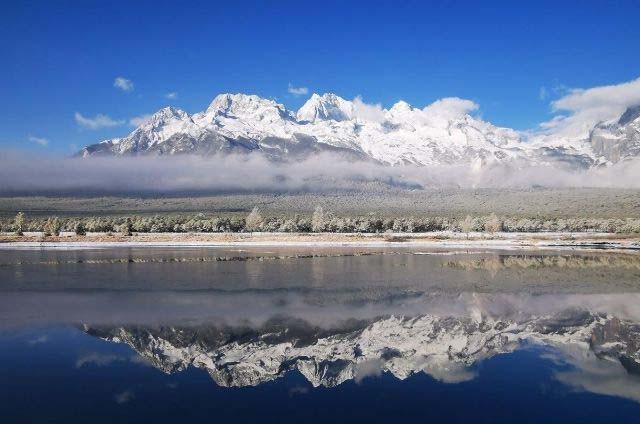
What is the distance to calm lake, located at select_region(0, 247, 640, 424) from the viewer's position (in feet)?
68.7

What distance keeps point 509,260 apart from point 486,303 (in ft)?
135

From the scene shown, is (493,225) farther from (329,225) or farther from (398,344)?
(398,344)

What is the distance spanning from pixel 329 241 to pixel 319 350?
9912 cm

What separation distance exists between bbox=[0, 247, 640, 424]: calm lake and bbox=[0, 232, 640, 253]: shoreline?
62.7 meters

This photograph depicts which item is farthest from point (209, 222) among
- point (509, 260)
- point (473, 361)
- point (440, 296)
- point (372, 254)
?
point (473, 361)

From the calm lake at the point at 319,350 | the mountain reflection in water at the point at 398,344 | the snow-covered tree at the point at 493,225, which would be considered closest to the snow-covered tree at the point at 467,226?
the snow-covered tree at the point at 493,225

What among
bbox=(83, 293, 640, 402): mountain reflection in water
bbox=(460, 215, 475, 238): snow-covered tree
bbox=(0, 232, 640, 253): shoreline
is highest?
bbox=(83, 293, 640, 402): mountain reflection in water

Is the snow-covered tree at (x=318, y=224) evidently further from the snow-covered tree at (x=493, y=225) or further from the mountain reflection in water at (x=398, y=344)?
the mountain reflection in water at (x=398, y=344)

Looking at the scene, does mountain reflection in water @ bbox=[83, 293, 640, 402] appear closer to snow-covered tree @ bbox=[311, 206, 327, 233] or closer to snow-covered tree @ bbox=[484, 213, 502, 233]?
snow-covered tree @ bbox=[311, 206, 327, 233]

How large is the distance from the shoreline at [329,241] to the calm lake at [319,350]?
62658mm

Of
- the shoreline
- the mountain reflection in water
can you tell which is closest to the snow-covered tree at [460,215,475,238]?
the shoreline

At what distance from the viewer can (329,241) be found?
127688 millimetres

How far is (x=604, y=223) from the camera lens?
15538 centimetres

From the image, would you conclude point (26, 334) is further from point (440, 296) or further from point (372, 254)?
point (372, 254)
